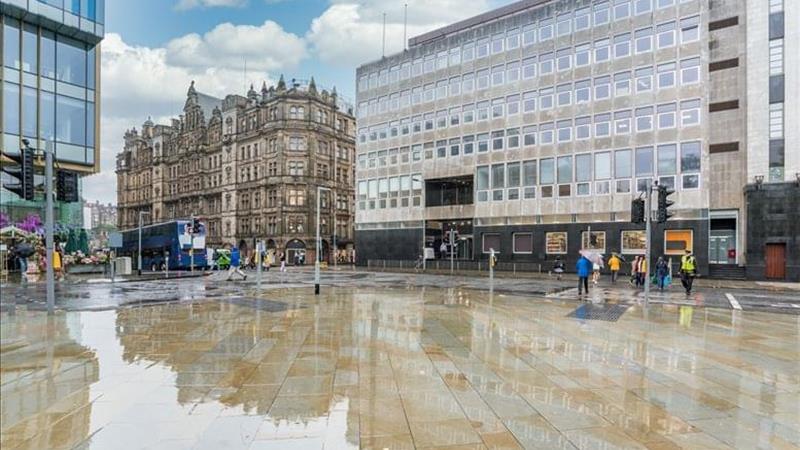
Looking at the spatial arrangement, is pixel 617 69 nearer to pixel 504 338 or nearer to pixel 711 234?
pixel 711 234

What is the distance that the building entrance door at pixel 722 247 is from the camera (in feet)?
119

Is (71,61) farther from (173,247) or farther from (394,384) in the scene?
(394,384)

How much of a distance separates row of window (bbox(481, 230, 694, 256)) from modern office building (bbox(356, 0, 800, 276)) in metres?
0.09

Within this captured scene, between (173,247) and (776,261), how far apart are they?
151 ft

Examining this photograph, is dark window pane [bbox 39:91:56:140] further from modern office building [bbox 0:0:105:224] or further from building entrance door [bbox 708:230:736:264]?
building entrance door [bbox 708:230:736:264]

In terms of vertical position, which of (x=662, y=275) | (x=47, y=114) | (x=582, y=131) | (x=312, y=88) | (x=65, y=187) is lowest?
(x=662, y=275)

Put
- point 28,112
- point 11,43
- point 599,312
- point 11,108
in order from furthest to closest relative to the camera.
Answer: point 28,112, point 11,43, point 11,108, point 599,312

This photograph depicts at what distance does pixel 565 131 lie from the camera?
134 feet

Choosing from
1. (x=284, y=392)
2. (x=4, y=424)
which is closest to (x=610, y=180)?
(x=284, y=392)

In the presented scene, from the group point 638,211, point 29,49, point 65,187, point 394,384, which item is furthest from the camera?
point 29,49

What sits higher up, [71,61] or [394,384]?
[71,61]

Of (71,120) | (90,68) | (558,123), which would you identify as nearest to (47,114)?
(71,120)

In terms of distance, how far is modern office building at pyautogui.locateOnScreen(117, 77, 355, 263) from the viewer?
7388 cm

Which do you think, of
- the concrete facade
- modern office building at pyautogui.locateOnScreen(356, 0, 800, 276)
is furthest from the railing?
the concrete facade
